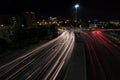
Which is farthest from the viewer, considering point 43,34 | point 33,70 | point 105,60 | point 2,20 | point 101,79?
point 2,20

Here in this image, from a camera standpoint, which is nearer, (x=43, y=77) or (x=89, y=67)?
(x=43, y=77)

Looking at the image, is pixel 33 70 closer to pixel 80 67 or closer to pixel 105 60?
pixel 80 67

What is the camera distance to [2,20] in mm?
194500

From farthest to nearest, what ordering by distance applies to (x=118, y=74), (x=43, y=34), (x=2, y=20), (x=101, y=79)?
1. (x=2, y=20)
2. (x=43, y=34)
3. (x=118, y=74)
4. (x=101, y=79)

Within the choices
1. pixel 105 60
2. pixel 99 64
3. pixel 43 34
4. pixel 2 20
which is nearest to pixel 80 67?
pixel 99 64

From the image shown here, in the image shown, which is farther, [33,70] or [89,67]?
[89,67]

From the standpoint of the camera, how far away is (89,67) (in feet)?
95.9

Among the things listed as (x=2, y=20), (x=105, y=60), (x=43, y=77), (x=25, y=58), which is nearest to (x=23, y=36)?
(x=25, y=58)

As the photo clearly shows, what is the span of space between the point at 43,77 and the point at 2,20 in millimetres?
178487

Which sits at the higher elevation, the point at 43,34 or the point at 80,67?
the point at 80,67

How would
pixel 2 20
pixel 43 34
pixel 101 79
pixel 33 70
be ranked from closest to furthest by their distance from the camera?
pixel 101 79 < pixel 33 70 < pixel 43 34 < pixel 2 20

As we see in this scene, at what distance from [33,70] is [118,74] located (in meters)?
10.1

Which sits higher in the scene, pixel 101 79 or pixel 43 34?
pixel 101 79

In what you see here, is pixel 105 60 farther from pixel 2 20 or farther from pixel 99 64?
pixel 2 20
